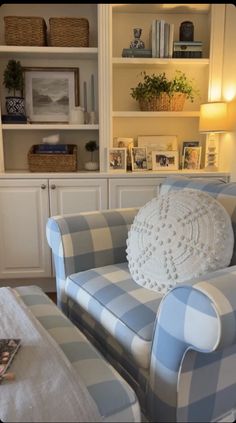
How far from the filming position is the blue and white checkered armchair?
818mm

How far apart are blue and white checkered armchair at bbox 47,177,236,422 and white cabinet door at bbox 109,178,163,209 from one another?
0.75m

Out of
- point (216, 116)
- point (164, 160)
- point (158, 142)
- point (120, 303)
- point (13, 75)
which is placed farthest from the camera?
point (158, 142)

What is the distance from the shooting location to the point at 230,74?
229cm

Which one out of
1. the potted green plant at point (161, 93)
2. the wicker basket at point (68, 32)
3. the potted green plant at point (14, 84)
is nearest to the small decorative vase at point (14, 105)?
the potted green plant at point (14, 84)

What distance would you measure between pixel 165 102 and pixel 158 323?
180cm

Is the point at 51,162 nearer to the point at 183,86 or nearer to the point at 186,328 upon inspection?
the point at 183,86

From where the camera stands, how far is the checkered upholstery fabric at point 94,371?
29.9 inches

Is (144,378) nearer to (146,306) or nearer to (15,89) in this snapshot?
(146,306)

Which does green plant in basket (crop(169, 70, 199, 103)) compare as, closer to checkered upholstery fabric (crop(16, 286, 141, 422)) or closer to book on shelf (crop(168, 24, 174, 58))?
book on shelf (crop(168, 24, 174, 58))

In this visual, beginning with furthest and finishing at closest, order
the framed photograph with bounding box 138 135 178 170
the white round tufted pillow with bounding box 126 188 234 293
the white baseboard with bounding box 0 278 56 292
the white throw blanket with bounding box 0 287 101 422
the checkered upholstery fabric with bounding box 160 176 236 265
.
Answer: the framed photograph with bounding box 138 135 178 170
the white baseboard with bounding box 0 278 56 292
the checkered upholstery fabric with bounding box 160 176 236 265
the white round tufted pillow with bounding box 126 188 234 293
the white throw blanket with bounding box 0 287 101 422

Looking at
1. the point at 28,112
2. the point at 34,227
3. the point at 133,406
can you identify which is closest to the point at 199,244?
the point at 133,406

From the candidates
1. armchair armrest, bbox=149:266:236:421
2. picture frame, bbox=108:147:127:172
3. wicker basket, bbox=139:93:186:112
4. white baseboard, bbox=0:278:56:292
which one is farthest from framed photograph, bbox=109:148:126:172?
armchair armrest, bbox=149:266:236:421

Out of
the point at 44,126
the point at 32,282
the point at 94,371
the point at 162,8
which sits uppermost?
the point at 162,8

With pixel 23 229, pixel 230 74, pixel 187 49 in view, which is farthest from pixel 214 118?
pixel 23 229
